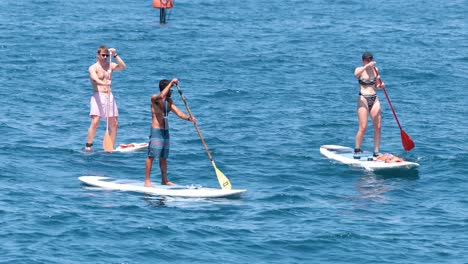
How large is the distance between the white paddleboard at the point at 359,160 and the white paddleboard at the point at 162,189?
3481 millimetres

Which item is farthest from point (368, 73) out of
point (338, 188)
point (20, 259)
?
point (20, 259)

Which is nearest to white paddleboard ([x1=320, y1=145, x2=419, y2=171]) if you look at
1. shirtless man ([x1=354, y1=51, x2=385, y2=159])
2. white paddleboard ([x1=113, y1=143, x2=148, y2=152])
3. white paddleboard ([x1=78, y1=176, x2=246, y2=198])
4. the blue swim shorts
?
shirtless man ([x1=354, y1=51, x2=385, y2=159])

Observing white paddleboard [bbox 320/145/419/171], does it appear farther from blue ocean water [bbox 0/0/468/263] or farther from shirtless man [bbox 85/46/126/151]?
shirtless man [bbox 85/46/126/151]

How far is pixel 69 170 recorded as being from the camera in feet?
72.0

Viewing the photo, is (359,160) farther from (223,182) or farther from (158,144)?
(158,144)

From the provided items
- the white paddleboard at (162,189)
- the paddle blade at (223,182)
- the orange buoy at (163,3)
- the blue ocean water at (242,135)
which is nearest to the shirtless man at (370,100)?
the blue ocean water at (242,135)

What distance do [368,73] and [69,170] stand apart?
619 cm

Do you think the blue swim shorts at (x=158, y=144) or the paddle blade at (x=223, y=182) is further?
the blue swim shorts at (x=158, y=144)

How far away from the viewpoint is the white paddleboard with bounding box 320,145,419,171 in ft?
72.4

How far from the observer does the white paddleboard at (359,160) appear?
22.1 metres

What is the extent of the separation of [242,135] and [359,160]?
12.4ft

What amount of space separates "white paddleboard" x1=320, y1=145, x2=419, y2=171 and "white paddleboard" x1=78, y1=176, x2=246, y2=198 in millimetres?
3481

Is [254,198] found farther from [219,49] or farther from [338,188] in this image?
[219,49]

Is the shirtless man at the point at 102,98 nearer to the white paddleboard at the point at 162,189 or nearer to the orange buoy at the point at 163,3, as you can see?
the white paddleboard at the point at 162,189
